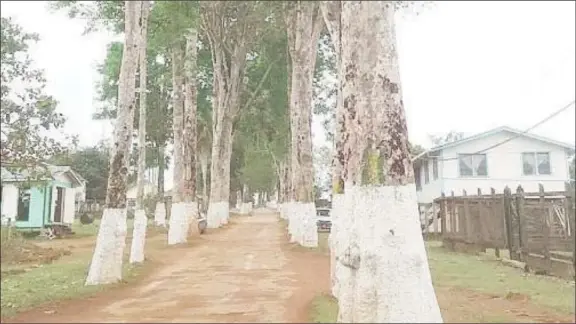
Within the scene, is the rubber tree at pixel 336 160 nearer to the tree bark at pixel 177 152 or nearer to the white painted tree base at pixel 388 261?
the white painted tree base at pixel 388 261

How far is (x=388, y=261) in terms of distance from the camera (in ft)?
21.7

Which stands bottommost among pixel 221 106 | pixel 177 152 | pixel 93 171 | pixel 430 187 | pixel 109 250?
pixel 109 250

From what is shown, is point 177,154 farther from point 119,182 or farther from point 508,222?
point 508,222

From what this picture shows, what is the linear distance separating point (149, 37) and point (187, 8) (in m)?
4.73

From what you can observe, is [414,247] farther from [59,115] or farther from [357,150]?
[59,115]

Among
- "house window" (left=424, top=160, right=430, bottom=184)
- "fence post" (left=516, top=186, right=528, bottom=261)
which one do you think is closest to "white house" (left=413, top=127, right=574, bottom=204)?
"house window" (left=424, top=160, right=430, bottom=184)

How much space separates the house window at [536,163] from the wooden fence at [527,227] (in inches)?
558

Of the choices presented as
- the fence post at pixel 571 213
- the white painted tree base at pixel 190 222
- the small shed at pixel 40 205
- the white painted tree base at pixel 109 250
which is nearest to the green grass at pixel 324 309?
the white painted tree base at pixel 109 250

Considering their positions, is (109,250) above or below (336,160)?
below

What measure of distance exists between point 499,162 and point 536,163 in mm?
1964

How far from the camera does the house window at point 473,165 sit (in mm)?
33562

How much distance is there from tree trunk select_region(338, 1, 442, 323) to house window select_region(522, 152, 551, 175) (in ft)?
92.9

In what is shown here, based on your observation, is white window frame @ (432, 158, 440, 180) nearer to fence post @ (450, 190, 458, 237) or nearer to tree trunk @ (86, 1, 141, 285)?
fence post @ (450, 190, 458, 237)

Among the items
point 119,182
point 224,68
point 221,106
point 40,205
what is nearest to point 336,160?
point 119,182
